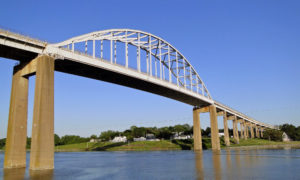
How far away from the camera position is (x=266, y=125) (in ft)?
474

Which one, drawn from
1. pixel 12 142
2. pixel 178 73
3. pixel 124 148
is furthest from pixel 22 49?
pixel 124 148

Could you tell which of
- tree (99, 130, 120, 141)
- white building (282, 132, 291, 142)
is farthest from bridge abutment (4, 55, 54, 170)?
white building (282, 132, 291, 142)

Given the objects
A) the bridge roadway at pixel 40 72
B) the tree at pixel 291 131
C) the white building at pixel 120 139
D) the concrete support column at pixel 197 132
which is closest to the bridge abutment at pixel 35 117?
the bridge roadway at pixel 40 72

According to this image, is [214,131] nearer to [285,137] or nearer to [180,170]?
[180,170]

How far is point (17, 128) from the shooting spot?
24.1 m

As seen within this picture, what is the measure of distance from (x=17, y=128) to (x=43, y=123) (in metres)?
3.90

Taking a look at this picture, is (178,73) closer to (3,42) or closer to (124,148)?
(124,148)

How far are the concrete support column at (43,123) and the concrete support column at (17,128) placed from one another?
2.97m

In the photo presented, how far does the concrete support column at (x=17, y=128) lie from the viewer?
23.8 m

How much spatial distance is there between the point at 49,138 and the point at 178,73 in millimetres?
40732

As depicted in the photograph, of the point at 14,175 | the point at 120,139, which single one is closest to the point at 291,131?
the point at 120,139

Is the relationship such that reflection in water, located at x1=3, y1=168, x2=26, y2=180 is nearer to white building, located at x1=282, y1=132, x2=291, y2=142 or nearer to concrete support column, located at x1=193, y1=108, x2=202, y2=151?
concrete support column, located at x1=193, y1=108, x2=202, y2=151

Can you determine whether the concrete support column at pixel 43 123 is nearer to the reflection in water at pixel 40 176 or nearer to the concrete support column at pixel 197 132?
the reflection in water at pixel 40 176

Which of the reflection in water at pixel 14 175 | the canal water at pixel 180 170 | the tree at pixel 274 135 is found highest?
the tree at pixel 274 135
